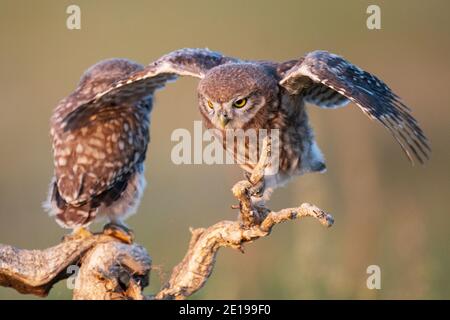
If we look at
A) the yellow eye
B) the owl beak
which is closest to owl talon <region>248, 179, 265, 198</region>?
the owl beak

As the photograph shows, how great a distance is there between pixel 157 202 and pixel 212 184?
64 cm

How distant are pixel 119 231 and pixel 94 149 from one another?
2.17ft

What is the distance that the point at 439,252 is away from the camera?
28.6 ft

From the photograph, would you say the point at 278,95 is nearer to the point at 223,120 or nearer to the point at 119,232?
the point at 223,120

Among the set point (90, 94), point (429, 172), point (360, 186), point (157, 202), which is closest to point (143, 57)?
point (157, 202)

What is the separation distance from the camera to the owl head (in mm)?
6875

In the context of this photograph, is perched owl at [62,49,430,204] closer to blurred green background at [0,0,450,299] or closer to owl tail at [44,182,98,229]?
owl tail at [44,182,98,229]

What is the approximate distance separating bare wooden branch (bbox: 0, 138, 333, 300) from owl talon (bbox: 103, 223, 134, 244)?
314mm

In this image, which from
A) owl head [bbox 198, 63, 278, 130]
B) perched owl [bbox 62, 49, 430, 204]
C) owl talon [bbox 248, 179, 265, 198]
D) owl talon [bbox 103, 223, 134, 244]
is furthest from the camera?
owl talon [bbox 103, 223, 134, 244]

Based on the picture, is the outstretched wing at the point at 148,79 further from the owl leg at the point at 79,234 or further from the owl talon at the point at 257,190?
the owl talon at the point at 257,190

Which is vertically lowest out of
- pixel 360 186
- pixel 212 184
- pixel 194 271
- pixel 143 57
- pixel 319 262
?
pixel 194 271

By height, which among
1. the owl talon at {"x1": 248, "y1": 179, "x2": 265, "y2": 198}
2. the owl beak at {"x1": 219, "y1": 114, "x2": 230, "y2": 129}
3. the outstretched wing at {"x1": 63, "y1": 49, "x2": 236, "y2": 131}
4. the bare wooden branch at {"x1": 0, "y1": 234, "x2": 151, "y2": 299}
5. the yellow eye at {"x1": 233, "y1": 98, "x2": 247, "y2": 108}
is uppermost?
the outstretched wing at {"x1": 63, "y1": 49, "x2": 236, "y2": 131}

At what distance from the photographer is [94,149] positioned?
24.5 ft

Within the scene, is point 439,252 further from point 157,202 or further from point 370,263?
point 157,202
